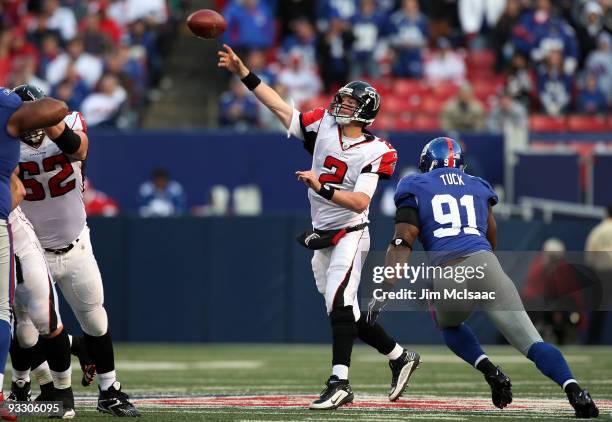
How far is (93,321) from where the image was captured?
748cm

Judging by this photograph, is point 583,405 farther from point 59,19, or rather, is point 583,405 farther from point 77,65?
point 59,19

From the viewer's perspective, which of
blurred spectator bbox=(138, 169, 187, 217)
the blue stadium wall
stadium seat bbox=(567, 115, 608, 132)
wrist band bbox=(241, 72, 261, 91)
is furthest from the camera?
stadium seat bbox=(567, 115, 608, 132)

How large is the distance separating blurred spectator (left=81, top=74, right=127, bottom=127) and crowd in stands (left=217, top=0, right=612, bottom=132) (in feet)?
4.67

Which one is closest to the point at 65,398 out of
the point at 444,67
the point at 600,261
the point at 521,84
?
the point at 600,261

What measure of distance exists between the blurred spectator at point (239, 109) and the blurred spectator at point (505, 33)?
12.4 ft

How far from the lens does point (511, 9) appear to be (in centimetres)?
1912

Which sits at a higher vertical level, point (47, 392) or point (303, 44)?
point (303, 44)

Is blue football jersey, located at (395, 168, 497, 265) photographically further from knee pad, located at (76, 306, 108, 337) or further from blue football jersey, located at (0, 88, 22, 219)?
blue football jersey, located at (0, 88, 22, 219)

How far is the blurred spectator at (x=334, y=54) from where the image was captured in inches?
728

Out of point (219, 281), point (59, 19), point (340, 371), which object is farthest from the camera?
point (59, 19)

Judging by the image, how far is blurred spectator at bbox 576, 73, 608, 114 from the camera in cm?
1833

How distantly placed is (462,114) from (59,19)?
6.36 metres

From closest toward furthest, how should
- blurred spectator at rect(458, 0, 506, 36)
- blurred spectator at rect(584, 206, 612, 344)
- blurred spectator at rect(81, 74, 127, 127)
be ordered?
1. blurred spectator at rect(584, 206, 612, 344)
2. blurred spectator at rect(81, 74, 127, 127)
3. blurred spectator at rect(458, 0, 506, 36)

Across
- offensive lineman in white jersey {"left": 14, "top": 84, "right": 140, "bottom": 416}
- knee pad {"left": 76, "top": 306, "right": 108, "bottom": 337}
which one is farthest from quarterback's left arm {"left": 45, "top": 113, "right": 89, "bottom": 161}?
knee pad {"left": 76, "top": 306, "right": 108, "bottom": 337}
